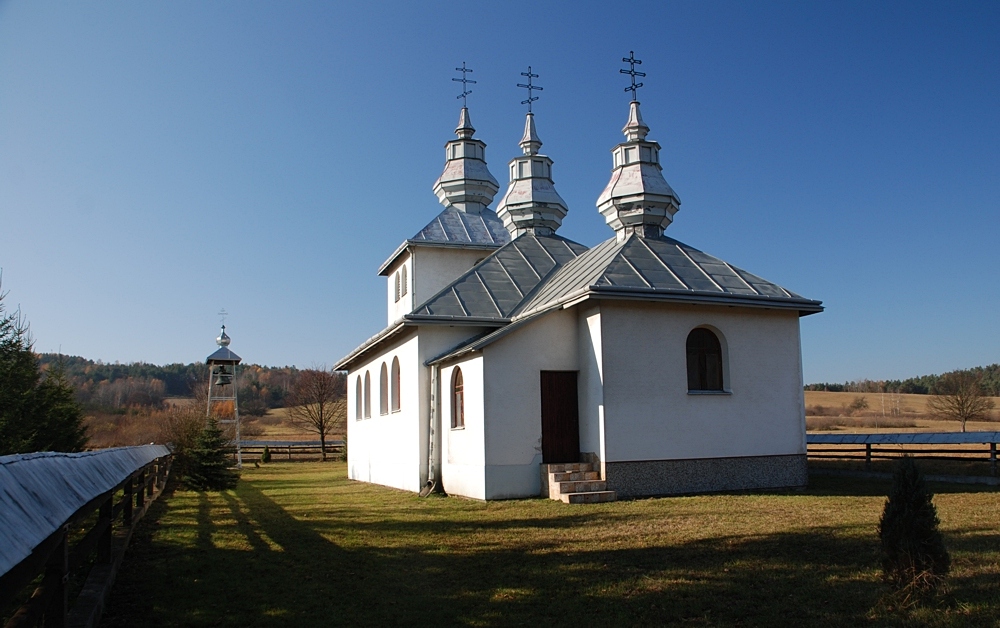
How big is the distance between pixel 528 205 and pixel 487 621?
1803 cm

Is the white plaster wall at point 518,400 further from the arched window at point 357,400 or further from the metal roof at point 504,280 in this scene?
the arched window at point 357,400

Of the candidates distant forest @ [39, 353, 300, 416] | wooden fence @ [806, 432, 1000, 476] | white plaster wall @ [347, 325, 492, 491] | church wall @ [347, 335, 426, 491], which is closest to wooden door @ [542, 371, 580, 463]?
white plaster wall @ [347, 325, 492, 491]

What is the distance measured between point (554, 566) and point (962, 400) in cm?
3257

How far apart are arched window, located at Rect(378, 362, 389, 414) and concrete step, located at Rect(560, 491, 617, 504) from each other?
28.2ft

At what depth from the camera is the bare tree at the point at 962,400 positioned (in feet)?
113

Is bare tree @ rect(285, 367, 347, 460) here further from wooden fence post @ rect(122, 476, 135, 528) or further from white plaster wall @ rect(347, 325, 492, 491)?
wooden fence post @ rect(122, 476, 135, 528)

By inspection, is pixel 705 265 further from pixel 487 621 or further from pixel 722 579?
pixel 487 621

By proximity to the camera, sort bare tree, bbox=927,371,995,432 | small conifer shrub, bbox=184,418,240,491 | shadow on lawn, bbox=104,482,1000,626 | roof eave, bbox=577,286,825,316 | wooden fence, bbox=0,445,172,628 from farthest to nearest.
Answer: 1. bare tree, bbox=927,371,995,432
2. small conifer shrub, bbox=184,418,240,491
3. roof eave, bbox=577,286,825,316
4. shadow on lawn, bbox=104,482,1000,626
5. wooden fence, bbox=0,445,172,628

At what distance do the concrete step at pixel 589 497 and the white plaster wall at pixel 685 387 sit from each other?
753mm

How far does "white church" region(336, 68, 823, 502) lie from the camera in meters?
15.3

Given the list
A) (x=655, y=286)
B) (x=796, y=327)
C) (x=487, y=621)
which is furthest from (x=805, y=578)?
(x=796, y=327)

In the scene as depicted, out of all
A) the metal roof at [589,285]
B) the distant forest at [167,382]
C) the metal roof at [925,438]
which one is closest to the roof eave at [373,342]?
the metal roof at [589,285]

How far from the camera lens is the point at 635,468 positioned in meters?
15.1

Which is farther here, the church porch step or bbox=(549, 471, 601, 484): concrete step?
bbox=(549, 471, 601, 484): concrete step
